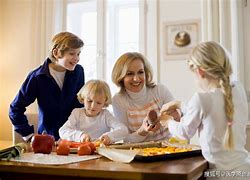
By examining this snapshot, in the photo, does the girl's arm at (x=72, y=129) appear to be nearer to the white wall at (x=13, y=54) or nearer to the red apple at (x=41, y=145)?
the red apple at (x=41, y=145)

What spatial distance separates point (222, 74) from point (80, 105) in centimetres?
110

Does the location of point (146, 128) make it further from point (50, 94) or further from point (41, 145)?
point (50, 94)

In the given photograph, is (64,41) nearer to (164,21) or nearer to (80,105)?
(80,105)

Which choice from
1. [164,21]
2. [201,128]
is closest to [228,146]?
[201,128]

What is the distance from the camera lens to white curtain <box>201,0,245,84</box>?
8.58 ft

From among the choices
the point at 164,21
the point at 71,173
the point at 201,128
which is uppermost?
the point at 164,21

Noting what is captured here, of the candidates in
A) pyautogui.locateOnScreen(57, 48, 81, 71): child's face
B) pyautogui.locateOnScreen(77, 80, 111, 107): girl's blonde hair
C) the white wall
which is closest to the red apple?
pyautogui.locateOnScreen(77, 80, 111, 107): girl's blonde hair

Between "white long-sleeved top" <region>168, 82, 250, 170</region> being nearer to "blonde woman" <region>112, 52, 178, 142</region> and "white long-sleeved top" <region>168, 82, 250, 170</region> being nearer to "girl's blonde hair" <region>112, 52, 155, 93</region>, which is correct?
"blonde woman" <region>112, 52, 178, 142</region>

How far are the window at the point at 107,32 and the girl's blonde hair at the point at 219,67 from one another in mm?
1960

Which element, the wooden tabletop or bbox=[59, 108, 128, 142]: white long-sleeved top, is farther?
bbox=[59, 108, 128, 142]: white long-sleeved top

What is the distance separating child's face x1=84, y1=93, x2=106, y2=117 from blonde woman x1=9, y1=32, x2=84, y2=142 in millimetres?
278

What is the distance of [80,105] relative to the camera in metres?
2.09

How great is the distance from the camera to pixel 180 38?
2.95m

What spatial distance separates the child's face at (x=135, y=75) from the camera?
1.85 meters
